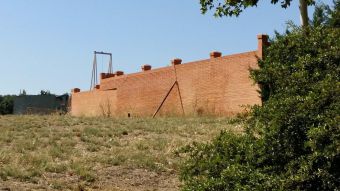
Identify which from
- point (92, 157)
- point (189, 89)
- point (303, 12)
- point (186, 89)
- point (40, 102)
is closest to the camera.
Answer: point (303, 12)

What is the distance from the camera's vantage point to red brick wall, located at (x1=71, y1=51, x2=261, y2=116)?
80.8 feet

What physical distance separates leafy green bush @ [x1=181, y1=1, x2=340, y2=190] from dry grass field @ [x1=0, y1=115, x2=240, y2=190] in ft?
8.28

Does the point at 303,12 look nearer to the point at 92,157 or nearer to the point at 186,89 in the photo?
the point at 92,157

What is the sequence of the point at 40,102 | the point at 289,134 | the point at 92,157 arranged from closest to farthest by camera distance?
the point at 289,134, the point at 92,157, the point at 40,102

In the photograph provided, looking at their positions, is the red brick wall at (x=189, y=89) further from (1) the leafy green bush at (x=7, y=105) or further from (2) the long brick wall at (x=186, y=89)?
(1) the leafy green bush at (x=7, y=105)

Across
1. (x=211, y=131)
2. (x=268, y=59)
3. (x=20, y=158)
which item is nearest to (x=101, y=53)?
(x=211, y=131)

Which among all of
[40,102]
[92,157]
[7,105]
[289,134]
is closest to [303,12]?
[289,134]

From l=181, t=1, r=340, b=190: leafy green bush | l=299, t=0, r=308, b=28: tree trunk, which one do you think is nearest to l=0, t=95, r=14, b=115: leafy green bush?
l=299, t=0, r=308, b=28: tree trunk

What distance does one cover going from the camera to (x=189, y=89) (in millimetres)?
28531

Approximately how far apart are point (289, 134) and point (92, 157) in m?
6.50

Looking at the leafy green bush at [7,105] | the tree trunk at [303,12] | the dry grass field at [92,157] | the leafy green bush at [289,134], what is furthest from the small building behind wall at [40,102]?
the leafy green bush at [289,134]

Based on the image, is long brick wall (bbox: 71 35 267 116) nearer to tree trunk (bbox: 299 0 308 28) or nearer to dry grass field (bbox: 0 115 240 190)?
dry grass field (bbox: 0 115 240 190)

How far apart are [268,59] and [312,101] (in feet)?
4.08

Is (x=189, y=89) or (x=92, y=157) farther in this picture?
(x=189, y=89)
